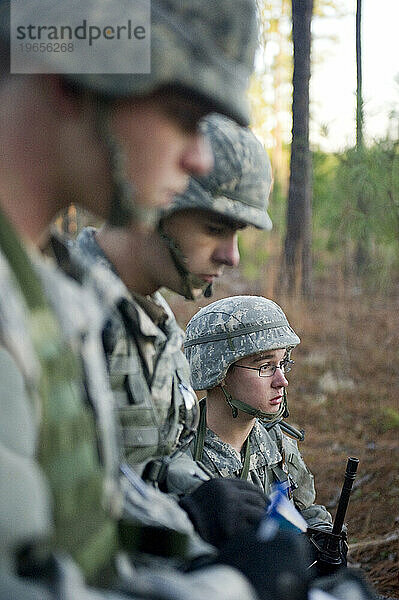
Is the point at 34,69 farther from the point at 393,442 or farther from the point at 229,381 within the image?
the point at 393,442

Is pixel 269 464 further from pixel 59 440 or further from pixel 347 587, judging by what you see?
pixel 59 440

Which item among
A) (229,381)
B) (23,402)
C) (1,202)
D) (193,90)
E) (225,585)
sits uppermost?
(193,90)

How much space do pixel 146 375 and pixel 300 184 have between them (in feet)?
29.0

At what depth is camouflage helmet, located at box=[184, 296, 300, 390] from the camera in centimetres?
307

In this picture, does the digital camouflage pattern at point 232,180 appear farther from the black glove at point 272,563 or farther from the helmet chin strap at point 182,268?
the black glove at point 272,563

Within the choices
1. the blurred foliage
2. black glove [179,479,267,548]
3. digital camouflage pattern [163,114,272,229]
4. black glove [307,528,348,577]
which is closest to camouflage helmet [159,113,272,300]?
digital camouflage pattern [163,114,272,229]

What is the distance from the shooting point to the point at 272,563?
105 centimetres

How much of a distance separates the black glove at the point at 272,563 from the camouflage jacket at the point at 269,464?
179 centimetres

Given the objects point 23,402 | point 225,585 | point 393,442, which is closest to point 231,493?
point 225,585

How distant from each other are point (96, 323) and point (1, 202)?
24 centimetres

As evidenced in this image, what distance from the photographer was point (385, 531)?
15.2 ft

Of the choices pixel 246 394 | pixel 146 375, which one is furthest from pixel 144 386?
pixel 246 394

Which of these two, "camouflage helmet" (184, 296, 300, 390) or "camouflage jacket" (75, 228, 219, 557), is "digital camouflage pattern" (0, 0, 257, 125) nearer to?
"camouflage jacket" (75, 228, 219, 557)

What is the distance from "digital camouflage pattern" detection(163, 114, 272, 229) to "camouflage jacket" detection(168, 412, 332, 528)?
43.9 inches
